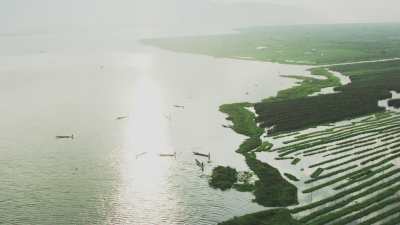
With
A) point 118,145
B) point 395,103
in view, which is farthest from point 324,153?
point 395,103

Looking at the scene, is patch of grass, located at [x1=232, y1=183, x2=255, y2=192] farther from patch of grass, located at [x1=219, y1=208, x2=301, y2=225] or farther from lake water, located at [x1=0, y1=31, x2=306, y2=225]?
patch of grass, located at [x1=219, y1=208, x2=301, y2=225]

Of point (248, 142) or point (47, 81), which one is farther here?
point (47, 81)

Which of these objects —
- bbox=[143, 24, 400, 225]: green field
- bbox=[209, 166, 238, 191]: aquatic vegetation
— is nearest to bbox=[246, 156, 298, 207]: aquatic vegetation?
bbox=[143, 24, 400, 225]: green field

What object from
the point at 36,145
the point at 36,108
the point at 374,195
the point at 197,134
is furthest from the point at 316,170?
the point at 36,108

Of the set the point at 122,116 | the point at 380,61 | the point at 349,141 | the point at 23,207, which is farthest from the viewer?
the point at 380,61

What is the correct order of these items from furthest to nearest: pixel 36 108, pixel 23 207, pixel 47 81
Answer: pixel 47 81, pixel 36 108, pixel 23 207

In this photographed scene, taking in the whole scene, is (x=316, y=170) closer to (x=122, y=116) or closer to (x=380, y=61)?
(x=122, y=116)

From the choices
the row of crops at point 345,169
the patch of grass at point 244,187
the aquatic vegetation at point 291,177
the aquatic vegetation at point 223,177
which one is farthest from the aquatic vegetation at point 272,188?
the aquatic vegetation at point 223,177

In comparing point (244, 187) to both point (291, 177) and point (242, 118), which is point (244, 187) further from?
point (242, 118)
